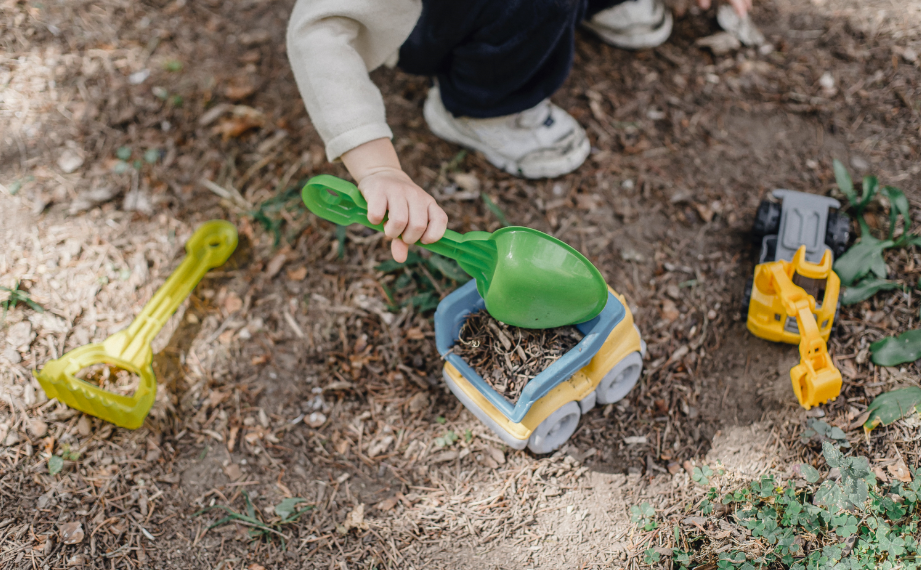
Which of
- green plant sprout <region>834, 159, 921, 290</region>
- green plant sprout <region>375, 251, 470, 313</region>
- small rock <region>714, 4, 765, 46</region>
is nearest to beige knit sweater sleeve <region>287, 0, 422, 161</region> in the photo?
green plant sprout <region>375, 251, 470, 313</region>

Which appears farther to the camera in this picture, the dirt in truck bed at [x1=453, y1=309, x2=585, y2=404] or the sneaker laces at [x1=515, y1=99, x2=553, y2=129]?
the sneaker laces at [x1=515, y1=99, x2=553, y2=129]

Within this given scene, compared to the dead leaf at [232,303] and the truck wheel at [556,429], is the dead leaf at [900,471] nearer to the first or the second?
the truck wheel at [556,429]

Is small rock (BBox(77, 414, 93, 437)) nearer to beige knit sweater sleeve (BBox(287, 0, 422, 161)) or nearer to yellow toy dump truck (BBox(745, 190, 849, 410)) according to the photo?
beige knit sweater sleeve (BBox(287, 0, 422, 161))

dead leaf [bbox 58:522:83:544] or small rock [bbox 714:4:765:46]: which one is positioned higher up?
small rock [bbox 714:4:765:46]

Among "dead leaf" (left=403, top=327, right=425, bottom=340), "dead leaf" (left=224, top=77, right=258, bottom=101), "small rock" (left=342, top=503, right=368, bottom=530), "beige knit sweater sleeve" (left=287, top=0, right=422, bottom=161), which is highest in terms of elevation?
"beige knit sweater sleeve" (left=287, top=0, right=422, bottom=161)

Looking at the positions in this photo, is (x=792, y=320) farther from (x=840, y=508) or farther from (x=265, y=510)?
(x=265, y=510)

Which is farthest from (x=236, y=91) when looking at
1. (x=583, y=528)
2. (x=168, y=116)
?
(x=583, y=528)

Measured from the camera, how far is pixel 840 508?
131 centimetres

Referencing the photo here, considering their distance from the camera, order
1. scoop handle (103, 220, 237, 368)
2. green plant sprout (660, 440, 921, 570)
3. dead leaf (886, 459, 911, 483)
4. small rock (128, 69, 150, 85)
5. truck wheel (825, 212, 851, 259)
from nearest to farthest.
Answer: green plant sprout (660, 440, 921, 570) → dead leaf (886, 459, 911, 483) → scoop handle (103, 220, 237, 368) → truck wheel (825, 212, 851, 259) → small rock (128, 69, 150, 85)

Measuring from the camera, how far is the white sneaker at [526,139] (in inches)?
77.2

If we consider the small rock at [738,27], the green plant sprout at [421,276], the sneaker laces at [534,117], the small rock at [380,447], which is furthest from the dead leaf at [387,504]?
the small rock at [738,27]

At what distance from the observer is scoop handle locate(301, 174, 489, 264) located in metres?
1.32

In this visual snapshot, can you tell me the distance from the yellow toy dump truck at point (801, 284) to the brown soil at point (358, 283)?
0.12 m

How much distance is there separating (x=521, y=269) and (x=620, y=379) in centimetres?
52
